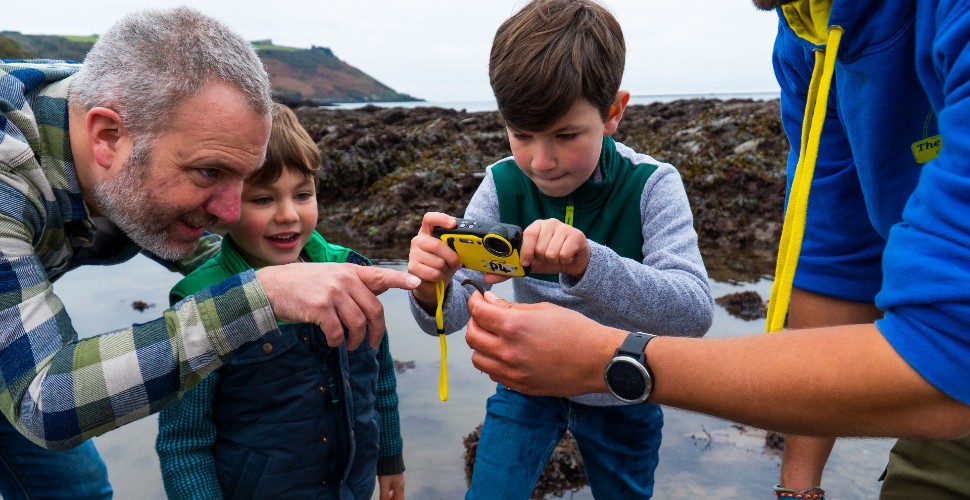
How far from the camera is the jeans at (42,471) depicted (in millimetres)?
2676

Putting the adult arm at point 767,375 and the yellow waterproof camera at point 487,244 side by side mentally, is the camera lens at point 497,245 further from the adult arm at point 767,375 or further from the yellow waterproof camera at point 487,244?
the adult arm at point 767,375

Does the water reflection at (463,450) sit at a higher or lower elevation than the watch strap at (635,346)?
lower

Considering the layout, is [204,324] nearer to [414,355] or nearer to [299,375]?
[299,375]

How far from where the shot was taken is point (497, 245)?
6.93 ft

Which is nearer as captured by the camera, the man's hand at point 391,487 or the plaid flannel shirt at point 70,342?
the plaid flannel shirt at point 70,342

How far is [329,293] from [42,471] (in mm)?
1641

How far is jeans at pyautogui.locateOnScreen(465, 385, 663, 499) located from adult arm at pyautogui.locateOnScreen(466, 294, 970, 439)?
37.2 inches

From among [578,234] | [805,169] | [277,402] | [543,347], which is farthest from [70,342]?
[805,169]

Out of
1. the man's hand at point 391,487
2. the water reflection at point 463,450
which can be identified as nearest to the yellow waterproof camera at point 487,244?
the man's hand at point 391,487

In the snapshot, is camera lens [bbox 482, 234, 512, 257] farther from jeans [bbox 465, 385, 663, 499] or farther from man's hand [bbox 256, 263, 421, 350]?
jeans [bbox 465, 385, 663, 499]

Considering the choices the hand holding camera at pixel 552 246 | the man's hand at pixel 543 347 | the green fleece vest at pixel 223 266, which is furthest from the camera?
the green fleece vest at pixel 223 266

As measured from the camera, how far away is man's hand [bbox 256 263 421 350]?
80.2 inches

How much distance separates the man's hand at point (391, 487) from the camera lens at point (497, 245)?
1271mm

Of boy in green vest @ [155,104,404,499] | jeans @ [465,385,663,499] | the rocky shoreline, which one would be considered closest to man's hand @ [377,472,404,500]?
boy in green vest @ [155,104,404,499]
